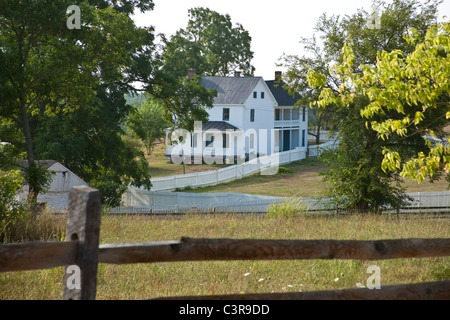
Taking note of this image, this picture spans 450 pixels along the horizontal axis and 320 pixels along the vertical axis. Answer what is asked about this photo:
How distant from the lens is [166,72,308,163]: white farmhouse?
43.9 m

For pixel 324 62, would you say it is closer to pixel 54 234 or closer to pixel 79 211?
pixel 54 234

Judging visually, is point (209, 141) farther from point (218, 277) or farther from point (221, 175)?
point (218, 277)

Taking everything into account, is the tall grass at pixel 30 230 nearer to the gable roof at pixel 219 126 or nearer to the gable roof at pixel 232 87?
the gable roof at pixel 219 126

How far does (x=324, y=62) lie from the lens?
19078mm

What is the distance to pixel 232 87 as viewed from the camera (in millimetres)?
46625

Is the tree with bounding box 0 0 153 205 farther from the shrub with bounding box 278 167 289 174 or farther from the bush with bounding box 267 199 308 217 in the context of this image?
the shrub with bounding box 278 167 289 174

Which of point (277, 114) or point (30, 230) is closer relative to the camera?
point (30, 230)

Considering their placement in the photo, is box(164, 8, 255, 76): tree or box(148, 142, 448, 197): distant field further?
box(164, 8, 255, 76): tree

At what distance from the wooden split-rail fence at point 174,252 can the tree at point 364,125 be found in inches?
506

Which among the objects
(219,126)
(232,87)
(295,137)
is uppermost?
(232,87)

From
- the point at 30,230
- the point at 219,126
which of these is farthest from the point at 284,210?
the point at 219,126

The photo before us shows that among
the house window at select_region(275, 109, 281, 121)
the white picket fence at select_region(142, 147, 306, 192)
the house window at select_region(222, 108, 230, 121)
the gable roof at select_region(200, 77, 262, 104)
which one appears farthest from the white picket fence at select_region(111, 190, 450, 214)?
the house window at select_region(275, 109, 281, 121)

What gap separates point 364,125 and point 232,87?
2997 cm
